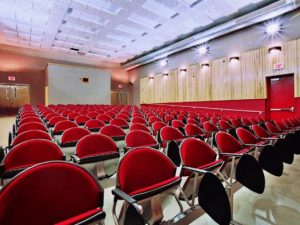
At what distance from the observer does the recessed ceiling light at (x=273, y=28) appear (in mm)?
7949

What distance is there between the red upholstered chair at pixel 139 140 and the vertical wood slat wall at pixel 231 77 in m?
7.17

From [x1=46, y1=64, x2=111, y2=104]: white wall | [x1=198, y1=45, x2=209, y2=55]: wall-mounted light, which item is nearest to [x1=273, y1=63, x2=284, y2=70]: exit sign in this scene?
[x1=198, y1=45, x2=209, y2=55]: wall-mounted light

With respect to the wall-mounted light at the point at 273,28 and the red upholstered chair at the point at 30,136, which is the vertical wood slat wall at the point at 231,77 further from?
the red upholstered chair at the point at 30,136

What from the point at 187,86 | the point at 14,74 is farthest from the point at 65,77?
the point at 187,86

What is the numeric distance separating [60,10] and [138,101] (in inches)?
380

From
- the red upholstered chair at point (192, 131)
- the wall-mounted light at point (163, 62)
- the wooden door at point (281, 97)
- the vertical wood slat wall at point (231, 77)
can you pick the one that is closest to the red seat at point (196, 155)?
the red upholstered chair at point (192, 131)

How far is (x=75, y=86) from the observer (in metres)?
13.5

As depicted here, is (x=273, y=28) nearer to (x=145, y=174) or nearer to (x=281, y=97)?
(x=281, y=97)

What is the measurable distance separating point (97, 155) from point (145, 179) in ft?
2.43

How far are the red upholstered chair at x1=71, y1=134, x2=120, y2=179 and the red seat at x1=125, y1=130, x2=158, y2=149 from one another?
336 millimetres

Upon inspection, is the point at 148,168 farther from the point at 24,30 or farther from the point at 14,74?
the point at 14,74

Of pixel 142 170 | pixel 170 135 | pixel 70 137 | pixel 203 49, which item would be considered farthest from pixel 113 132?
pixel 203 49

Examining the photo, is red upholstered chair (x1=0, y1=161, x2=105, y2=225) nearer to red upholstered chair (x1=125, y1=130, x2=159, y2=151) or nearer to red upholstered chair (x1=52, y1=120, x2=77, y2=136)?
red upholstered chair (x1=125, y1=130, x2=159, y2=151)

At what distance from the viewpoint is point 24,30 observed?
10602mm
